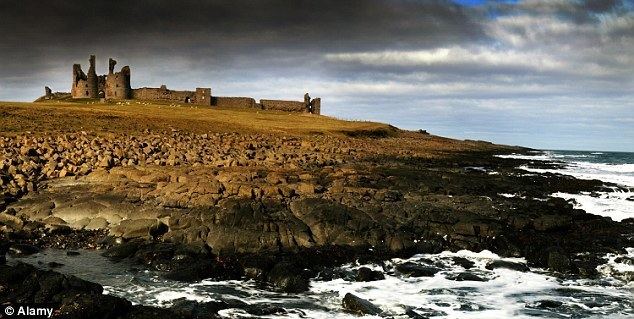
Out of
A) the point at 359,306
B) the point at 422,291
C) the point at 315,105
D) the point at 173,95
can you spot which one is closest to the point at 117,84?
the point at 173,95

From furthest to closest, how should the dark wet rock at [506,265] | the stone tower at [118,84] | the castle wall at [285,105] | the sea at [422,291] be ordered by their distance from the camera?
the castle wall at [285,105]
the stone tower at [118,84]
the dark wet rock at [506,265]
the sea at [422,291]

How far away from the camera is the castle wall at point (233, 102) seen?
9594 centimetres

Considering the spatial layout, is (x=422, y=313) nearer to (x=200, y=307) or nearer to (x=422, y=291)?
(x=422, y=291)

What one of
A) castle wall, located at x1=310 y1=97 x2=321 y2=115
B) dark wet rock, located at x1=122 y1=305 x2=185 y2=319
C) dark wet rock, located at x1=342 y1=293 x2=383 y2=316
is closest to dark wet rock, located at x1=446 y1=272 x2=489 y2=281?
dark wet rock, located at x1=342 y1=293 x2=383 y2=316

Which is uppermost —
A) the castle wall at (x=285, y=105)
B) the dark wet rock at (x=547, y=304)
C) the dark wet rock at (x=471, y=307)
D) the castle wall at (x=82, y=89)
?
the castle wall at (x=82, y=89)

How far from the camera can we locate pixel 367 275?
530 inches

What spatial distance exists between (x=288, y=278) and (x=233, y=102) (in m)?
86.3

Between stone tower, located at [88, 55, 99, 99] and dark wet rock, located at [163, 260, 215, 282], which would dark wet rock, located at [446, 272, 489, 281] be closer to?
dark wet rock, located at [163, 260, 215, 282]

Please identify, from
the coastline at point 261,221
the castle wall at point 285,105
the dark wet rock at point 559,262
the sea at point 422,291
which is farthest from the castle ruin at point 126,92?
the dark wet rock at point 559,262

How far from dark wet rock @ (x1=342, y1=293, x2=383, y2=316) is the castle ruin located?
281 feet

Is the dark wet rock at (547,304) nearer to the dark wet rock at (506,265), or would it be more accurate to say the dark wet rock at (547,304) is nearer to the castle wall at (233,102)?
the dark wet rock at (506,265)

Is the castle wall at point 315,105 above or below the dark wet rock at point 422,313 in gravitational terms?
above

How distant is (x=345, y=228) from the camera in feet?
54.2

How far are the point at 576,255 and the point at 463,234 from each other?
11.0 feet
